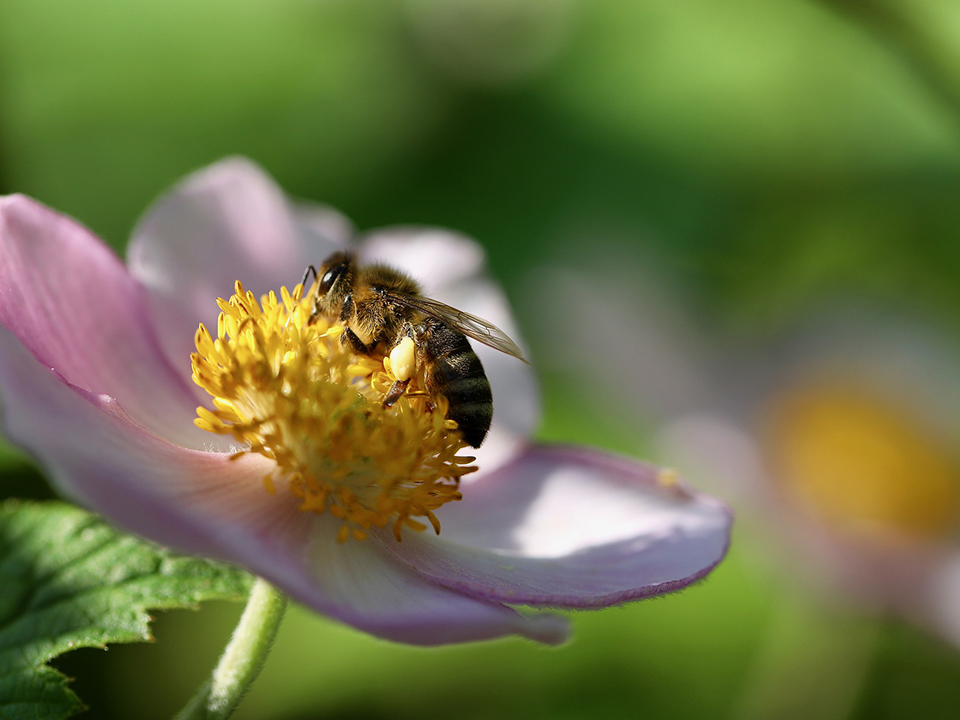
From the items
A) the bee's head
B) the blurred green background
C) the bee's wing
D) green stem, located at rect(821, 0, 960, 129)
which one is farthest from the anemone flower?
the bee's head

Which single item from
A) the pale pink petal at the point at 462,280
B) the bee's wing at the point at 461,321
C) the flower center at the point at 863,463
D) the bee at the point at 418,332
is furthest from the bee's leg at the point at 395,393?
the flower center at the point at 863,463

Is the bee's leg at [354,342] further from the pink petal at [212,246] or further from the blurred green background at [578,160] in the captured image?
the blurred green background at [578,160]

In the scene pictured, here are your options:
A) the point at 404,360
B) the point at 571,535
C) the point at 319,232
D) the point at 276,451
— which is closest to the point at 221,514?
the point at 276,451

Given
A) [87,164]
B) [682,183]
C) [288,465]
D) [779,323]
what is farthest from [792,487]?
[87,164]

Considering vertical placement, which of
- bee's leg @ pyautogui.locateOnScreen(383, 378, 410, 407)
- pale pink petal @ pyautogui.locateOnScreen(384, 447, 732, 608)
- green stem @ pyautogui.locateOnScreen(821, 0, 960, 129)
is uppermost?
green stem @ pyautogui.locateOnScreen(821, 0, 960, 129)

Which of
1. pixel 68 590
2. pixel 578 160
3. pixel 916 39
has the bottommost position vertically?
pixel 68 590

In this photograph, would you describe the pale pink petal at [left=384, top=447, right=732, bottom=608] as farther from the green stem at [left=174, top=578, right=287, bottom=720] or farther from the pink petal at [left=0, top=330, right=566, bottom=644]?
the green stem at [left=174, top=578, right=287, bottom=720]

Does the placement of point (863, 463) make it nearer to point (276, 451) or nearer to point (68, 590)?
point (276, 451)

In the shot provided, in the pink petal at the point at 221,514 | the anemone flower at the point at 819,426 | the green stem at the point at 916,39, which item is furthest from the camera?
the anemone flower at the point at 819,426
